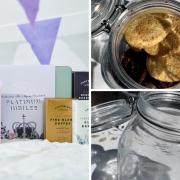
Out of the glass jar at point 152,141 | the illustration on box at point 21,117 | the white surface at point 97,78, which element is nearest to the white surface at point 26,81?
the illustration on box at point 21,117

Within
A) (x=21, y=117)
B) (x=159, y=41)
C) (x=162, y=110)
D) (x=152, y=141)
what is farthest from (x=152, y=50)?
(x=21, y=117)

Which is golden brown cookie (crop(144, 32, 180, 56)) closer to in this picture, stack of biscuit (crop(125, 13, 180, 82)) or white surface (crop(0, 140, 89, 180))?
stack of biscuit (crop(125, 13, 180, 82))

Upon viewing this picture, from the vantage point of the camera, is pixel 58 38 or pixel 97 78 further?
pixel 58 38

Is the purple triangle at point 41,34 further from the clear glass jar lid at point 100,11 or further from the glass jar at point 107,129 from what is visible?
the glass jar at point 107,129

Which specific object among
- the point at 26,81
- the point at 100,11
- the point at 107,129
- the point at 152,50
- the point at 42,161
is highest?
the point at 100,11

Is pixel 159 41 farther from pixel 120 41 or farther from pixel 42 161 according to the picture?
pixel 42 161

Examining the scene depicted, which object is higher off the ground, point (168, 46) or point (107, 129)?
point (168, 46)
